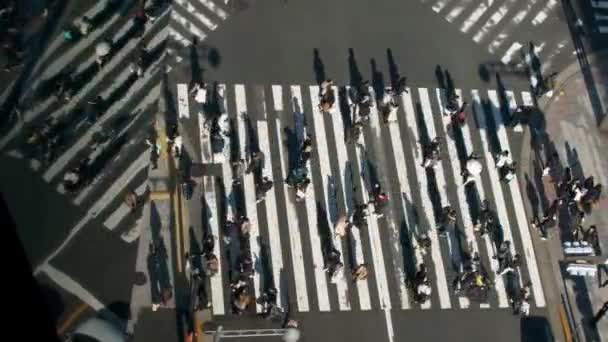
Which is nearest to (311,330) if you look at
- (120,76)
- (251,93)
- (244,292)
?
(244,292)

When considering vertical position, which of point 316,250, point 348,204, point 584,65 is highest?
point 584,65

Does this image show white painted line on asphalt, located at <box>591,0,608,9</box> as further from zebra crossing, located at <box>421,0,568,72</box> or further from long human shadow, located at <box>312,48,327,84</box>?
long human shadow, located at <box>312,48,327,84</box>

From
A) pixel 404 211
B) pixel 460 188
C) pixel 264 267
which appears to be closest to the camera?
pixel 264 267

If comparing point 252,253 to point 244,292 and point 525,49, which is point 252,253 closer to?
point 244,292

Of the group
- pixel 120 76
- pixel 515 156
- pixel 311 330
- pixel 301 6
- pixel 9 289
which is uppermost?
pixel 301 6

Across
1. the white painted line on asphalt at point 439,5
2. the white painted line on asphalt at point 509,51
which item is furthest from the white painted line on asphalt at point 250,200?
the white painted line on asphalt at point 509,51

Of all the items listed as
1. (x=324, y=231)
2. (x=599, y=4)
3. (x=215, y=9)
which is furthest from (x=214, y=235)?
(x=599, y=4)

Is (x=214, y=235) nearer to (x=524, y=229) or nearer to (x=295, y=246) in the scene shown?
(x=295, y=246)
